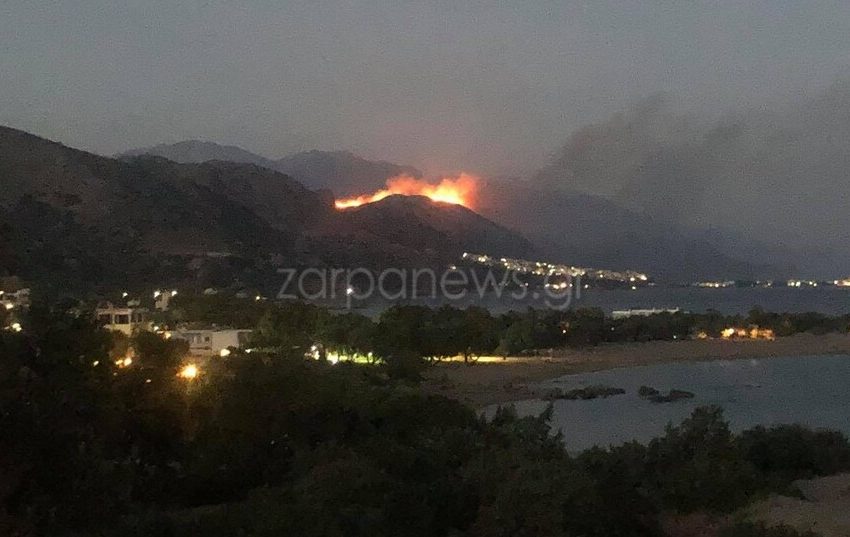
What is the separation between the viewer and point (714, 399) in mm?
44375

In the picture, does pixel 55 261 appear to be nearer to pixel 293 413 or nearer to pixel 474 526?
pixel 293 413

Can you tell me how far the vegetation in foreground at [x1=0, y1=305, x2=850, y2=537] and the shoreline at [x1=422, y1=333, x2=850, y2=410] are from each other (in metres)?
20.2

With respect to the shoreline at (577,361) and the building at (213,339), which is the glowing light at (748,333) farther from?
the building at (213,339)

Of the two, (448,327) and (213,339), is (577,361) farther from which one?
(213,339)

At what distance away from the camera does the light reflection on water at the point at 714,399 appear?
3434 centimetres

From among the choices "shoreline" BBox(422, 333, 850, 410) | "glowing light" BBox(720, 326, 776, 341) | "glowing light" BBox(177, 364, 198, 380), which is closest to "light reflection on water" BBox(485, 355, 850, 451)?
"shoreline" BBox(422, 333, 850, 410)

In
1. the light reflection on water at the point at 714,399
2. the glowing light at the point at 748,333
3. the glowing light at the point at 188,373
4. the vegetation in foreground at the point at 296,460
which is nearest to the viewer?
the vegetation in foreground at the point at 296,460

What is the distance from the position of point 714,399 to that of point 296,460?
33028 mm

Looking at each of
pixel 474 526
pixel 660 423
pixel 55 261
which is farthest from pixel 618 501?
pixel 55 261

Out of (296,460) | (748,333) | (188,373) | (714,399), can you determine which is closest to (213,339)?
(714,399)

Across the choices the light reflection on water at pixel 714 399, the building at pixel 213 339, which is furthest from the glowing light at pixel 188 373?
the building at pixel 213 339

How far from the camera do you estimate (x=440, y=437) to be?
15.8 meters

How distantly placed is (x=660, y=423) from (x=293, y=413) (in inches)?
803

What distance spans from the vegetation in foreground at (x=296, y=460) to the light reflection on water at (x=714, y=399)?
11.4m
